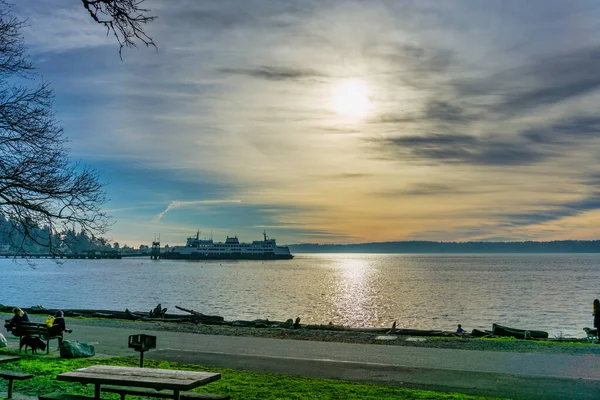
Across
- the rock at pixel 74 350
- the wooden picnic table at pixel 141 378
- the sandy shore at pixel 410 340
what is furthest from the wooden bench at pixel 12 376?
the sandy shore at pixel 410 340

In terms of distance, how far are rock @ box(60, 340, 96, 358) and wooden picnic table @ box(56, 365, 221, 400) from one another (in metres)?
6.23

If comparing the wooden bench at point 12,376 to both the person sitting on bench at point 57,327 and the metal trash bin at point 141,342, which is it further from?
the person sitting on bench at point 57,327

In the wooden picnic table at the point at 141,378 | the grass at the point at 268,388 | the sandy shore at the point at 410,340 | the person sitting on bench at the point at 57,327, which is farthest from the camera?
the sandy shore at the point at 410,340

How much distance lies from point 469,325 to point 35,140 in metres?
34.0

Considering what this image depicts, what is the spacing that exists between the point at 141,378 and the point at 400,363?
7.79m

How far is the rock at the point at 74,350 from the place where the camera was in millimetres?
12898

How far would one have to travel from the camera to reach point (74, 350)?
511 inches

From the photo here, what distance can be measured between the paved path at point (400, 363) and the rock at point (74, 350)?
0.76 m

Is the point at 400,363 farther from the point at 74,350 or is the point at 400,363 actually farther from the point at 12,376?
the point at 12,376

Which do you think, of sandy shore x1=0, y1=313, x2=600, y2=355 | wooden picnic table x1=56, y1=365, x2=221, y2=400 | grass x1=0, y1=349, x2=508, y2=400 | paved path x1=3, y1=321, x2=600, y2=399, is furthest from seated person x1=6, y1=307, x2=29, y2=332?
wooden picnic table x1=56, y1=365, x2=221, y2=400

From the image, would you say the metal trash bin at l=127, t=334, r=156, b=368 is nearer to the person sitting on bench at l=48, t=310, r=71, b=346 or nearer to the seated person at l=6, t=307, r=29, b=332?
the person sitting on bench at l=48, t=310, r=71, b=346

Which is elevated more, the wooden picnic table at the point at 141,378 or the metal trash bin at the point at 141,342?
the wooden picnic table at the point at 141,378

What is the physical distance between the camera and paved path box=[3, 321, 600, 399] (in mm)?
10625

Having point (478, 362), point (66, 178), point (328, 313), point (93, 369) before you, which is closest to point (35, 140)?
point (66, 178)
